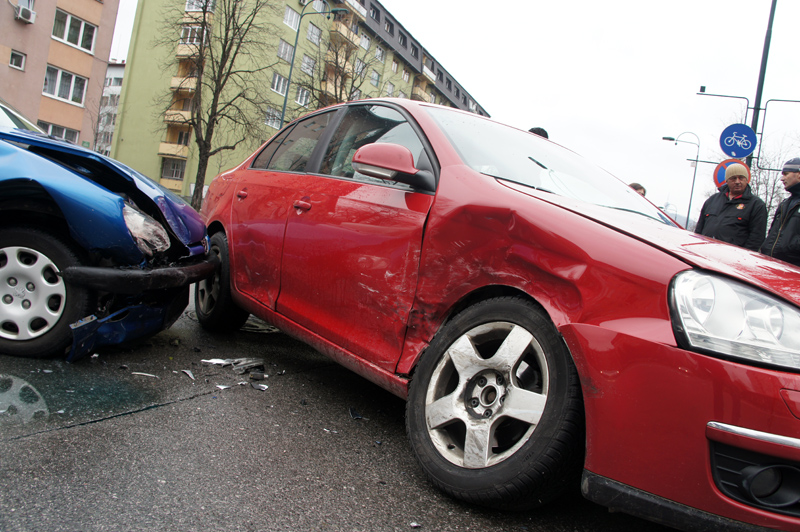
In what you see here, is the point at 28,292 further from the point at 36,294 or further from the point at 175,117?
the point at 175,117

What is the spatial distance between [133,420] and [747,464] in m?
Result: 2.22

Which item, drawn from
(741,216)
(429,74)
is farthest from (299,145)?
(429,74)

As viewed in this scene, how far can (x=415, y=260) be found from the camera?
7.88 feet

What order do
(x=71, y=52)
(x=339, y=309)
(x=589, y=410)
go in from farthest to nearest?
(x=71, y=52) → (x=339, y=309) → (x=589, y=410)

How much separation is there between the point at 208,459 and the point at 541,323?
1315 mm

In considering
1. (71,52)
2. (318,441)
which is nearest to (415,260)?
(318,441)

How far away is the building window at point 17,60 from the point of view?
1060 inches

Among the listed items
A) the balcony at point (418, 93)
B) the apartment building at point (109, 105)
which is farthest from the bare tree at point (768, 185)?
the apartment building at point (109, 105)

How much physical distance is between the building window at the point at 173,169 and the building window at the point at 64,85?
35.3 ft

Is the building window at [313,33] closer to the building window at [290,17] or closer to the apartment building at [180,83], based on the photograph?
the apartment building at [180,83]

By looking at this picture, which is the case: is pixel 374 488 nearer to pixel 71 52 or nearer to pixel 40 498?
pixel 40 498

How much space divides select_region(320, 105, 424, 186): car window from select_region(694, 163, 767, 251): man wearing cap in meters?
4.39

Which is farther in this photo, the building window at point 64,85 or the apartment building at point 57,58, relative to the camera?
the building window at point 64,85

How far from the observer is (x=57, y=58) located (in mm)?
29078
